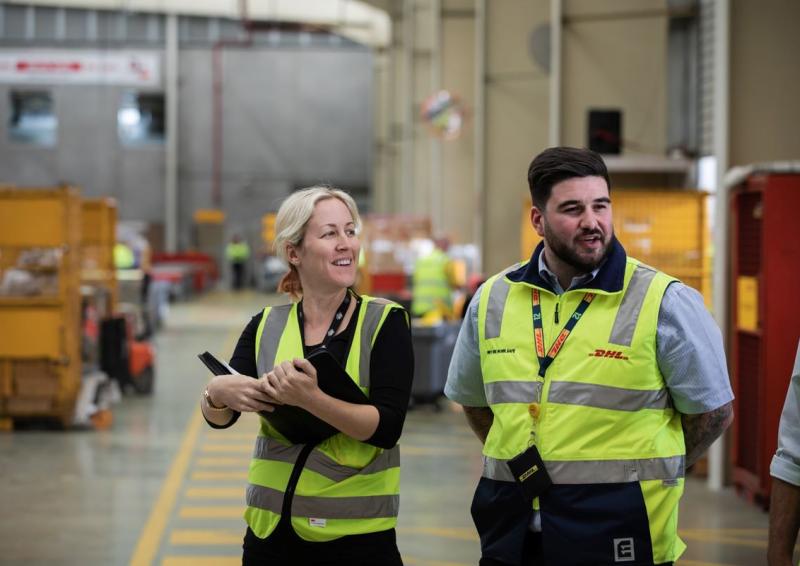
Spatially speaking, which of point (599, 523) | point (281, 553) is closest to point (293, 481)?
point (281, 553)

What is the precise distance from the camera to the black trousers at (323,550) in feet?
12.5

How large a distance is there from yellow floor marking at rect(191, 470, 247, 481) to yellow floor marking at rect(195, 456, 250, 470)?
35 centimetres

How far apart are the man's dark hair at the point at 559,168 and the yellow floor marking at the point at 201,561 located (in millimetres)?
5022

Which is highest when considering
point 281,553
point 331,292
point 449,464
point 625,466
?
point 331,292

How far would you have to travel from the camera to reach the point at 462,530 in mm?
9125

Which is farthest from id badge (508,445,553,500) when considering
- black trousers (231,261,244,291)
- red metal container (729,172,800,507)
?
black trousers (231,261,244,291)

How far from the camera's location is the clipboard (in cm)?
362

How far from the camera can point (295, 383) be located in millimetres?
3607

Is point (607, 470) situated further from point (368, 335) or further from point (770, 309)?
point (770, 309)

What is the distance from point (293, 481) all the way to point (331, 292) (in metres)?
0.61

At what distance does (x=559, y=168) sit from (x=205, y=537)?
234 inches

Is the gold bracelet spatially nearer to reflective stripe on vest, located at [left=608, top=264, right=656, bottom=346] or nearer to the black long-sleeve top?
the black long-sleeve top

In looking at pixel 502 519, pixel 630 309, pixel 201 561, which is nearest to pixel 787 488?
pixel 630 309

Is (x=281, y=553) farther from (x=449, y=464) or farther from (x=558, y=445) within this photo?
(x=449, y=464)
